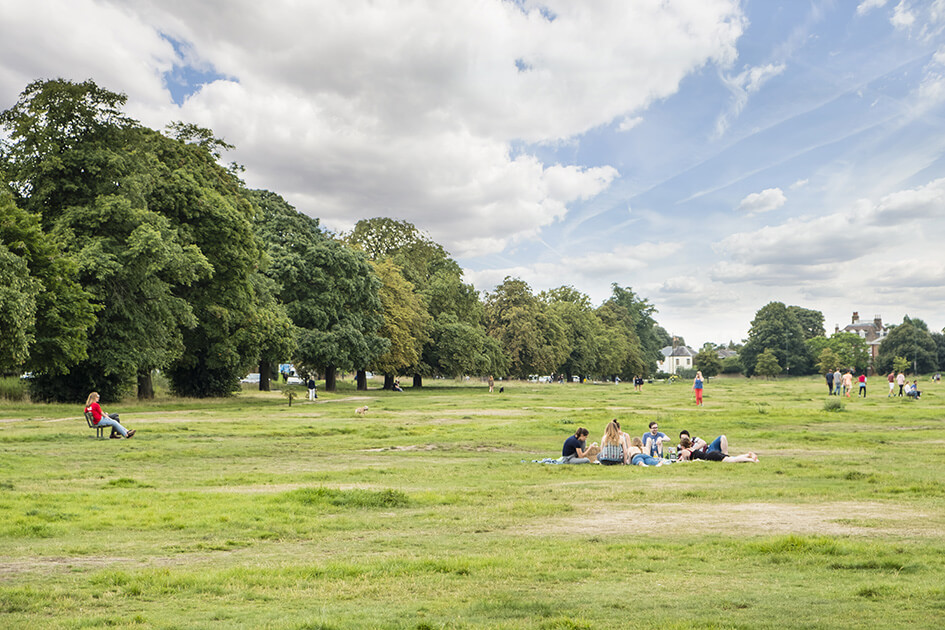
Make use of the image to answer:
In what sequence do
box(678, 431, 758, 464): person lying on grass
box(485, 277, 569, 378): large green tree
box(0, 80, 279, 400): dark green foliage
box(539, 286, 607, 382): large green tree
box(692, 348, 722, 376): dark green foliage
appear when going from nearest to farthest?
box(678, 431, 758, 464): person lying on grass, box(0, 80, 279, 400): dark green foliage, box(485, 277, 569, 378): large green tree, box(539, 286, 607, 382): large green tree, box(692, 348, 722, 376): dark green foliage

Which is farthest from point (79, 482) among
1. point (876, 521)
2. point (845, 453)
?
point (845, 453)

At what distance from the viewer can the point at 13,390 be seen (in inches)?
1695

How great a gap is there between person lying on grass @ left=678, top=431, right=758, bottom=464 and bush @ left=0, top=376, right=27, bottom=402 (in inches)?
1393

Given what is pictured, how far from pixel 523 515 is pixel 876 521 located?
5.04 metres

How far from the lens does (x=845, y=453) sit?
858 inches

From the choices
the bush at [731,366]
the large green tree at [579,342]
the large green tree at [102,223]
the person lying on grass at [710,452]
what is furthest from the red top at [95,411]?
the bush at [731,366]

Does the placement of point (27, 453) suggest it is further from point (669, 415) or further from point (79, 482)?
point (669, 415)

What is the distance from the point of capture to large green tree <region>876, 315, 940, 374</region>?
495 feet

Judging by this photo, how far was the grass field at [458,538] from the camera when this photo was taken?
294 inches

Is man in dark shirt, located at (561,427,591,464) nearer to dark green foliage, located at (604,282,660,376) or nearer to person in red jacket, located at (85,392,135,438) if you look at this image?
person in red jacket, located at (85,392,135,438)

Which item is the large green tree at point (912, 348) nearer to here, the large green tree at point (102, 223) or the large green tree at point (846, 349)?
the large green tree at point (846, 349)

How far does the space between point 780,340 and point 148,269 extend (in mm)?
152147

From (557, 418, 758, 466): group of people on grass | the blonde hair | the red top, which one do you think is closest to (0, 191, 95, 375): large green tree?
the red top

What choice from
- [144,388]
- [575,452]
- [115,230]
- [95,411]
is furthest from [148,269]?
[575,452]
